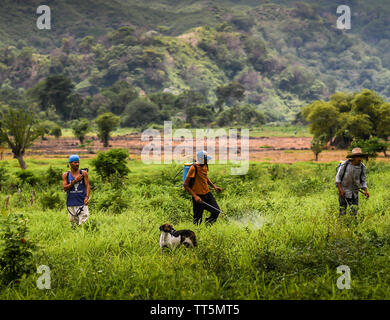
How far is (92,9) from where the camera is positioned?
17325cm

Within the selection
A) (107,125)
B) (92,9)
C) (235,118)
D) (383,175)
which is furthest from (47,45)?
(383,175)

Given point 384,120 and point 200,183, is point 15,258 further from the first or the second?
point 384,120

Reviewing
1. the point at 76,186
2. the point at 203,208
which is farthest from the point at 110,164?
the point at 203,208

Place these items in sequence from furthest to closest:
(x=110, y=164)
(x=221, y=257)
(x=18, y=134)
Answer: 1. (x=18, y=134)
2. (x=110, y=164)
3. (x=221, y=257)

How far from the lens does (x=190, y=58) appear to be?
Answer: 113 metres

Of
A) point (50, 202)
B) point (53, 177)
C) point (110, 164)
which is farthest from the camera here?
point (110, 164)

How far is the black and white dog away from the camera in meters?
4.97

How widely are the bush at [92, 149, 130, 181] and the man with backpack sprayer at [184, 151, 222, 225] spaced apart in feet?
23.6

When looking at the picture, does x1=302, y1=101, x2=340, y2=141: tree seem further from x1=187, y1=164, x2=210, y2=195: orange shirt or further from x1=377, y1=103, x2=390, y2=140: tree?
x1=187, y1=164, x2=210, y2=195: orange shirt

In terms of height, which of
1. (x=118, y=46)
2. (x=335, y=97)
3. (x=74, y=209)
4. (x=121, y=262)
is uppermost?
(x=118, y=46)

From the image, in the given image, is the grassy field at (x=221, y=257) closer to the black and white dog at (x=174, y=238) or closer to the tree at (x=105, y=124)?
the black and white dog at (x=174, y=238)

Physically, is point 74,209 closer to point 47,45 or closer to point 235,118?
point 235,118

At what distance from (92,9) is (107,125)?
16114 cm

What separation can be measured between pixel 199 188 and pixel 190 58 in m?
111
